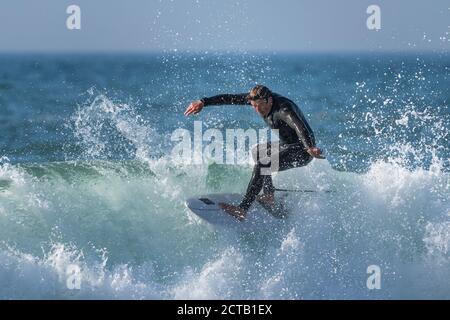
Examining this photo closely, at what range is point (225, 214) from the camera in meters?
8.79

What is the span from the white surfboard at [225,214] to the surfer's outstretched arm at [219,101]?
3.56ft

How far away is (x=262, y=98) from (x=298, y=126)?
52cm

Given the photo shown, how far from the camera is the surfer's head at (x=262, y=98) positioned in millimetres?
8367

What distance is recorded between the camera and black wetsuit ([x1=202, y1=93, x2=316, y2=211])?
27.2ft

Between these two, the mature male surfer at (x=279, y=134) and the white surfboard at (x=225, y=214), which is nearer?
the mature male surfer at (x=279, y=134)

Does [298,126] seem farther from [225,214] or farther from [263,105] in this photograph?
[225,214]

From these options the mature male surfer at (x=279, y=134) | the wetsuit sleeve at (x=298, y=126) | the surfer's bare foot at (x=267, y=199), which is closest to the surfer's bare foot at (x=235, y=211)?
the mature male surfer at (x=279, y=134)

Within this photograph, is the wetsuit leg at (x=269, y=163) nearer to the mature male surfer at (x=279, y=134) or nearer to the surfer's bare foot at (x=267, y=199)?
the mature male surfer at (x=279, y=134)

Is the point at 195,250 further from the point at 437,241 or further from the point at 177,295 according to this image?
the point at 437,241

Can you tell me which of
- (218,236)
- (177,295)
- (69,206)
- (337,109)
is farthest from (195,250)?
(337,109)

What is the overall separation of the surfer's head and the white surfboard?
1176mm

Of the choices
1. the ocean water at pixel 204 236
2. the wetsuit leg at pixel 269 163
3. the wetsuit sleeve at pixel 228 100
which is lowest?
the ocean water at pixel 204 236
